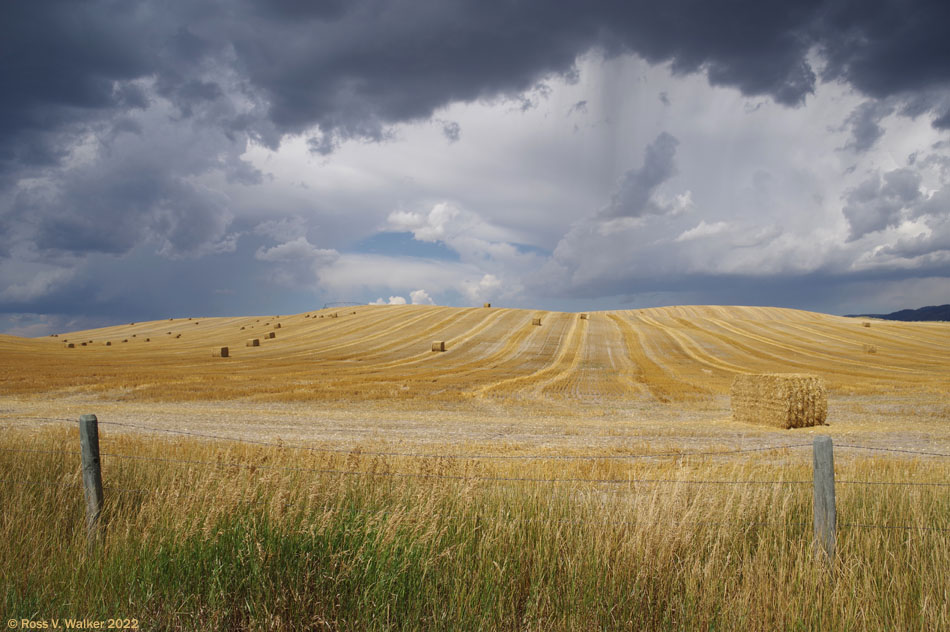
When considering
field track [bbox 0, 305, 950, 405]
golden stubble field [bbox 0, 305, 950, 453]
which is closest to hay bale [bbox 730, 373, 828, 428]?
golden stubble field [bbox 0, 305, 950, 453]

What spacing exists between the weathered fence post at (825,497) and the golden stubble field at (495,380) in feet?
27.6

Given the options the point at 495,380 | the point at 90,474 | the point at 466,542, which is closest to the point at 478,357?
the point at 495,380

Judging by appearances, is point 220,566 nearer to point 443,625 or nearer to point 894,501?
point 443,625

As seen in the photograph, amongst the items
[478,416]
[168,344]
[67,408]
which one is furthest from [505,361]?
[168,344]

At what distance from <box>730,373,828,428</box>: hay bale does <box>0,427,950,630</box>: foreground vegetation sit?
14170 mm

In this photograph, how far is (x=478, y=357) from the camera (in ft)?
161

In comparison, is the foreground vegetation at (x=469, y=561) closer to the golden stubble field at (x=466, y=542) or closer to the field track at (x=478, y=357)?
the golden stubble field at (x=466, y=542)

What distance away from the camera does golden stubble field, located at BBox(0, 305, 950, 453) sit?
17516 millimetres

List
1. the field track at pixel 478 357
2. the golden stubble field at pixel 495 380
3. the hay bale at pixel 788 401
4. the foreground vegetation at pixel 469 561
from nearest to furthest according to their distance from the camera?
the foreground vegetation at pixel 469 561 < the golden stubble field at pixel 495 380 < the hay bale at pixel 788 401 < the field track at pixel 478 357

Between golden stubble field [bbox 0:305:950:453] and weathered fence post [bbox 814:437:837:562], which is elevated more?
weathered fence post [bbox 814:437:837:562]

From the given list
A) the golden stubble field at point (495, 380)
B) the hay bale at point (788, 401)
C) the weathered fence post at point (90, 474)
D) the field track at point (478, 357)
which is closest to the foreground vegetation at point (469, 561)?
the weathered fence post at point (90, 474)

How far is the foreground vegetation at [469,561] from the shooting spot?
14.6ft

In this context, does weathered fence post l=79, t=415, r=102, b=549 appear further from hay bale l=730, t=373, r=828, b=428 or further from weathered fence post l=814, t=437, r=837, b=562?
hay bale l=730, t=373, r=828, b=428

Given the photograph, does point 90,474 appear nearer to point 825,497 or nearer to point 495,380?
point 825,497
